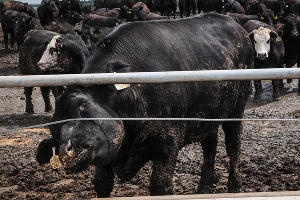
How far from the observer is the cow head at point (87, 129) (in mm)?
3010

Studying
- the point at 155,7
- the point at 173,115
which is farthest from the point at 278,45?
the point at 155,7

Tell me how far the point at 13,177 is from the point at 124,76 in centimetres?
354

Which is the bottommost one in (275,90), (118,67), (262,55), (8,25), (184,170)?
(275,90)

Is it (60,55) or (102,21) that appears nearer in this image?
(60,55)

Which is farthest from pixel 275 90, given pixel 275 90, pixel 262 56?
pixel 262 56

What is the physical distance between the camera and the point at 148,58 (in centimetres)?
374

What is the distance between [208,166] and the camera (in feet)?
17.1

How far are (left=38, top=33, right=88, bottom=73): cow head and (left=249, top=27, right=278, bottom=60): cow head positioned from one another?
4.75m

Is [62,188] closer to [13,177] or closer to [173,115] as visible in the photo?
[13,177]

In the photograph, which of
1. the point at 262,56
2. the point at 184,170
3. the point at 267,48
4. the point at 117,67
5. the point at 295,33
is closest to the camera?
the point at 117,67

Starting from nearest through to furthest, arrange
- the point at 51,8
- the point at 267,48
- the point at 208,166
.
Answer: the point at 208,166 < the point at 267,48 < the point at 51,8

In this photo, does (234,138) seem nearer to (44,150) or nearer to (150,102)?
(150,102)

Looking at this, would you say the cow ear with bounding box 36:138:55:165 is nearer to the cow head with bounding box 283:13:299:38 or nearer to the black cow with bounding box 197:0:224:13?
the cow head with bounding box 283:13:299:38

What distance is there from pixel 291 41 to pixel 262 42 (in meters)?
1.84
